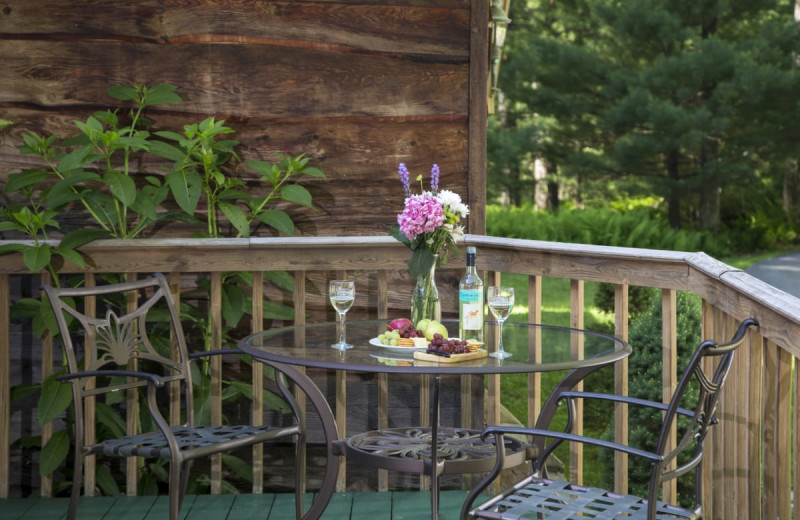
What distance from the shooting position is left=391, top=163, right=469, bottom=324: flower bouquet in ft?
8.83

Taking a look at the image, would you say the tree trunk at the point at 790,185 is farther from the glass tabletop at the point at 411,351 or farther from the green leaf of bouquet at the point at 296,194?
the glass tabletop at the point at 411,351

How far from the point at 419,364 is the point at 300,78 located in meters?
2.16

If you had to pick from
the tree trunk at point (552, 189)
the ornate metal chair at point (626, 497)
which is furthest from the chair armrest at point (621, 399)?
the tree trunk at point (552, 189)

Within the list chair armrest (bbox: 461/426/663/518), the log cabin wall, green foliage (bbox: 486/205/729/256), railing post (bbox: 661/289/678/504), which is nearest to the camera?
chair armrest (bbox: 461/426/663/518)

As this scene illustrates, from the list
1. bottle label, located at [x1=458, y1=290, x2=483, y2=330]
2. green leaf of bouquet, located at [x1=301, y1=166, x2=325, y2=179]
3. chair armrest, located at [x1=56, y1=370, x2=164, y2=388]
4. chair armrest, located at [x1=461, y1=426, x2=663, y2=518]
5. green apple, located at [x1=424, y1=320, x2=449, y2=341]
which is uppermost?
green leaf of bouquet, located at [x1=301, y1=166, x2=325, y2=179]

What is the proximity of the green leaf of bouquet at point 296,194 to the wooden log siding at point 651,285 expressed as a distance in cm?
28

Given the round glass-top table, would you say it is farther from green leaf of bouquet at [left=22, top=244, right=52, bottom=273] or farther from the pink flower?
green leaf of bouquet at [left=22, top=244, right=52, bottom=273]

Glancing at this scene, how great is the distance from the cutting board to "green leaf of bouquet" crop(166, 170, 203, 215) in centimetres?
141

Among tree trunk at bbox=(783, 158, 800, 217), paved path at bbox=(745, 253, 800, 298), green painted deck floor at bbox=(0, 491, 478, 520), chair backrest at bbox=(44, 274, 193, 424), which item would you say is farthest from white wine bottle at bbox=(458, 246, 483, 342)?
tree trunk at bbox=(783, 158, 800, 217)

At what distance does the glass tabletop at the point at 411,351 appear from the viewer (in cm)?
238

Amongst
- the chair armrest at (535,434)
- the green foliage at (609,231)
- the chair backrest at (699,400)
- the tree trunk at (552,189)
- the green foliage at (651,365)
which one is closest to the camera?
the chair backrest at (699,400)

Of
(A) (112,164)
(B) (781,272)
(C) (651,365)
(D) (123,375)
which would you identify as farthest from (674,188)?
(D) (123,375)

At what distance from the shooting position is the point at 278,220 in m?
3.86

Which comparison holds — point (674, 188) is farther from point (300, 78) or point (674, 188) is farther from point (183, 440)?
point (183, 440)
